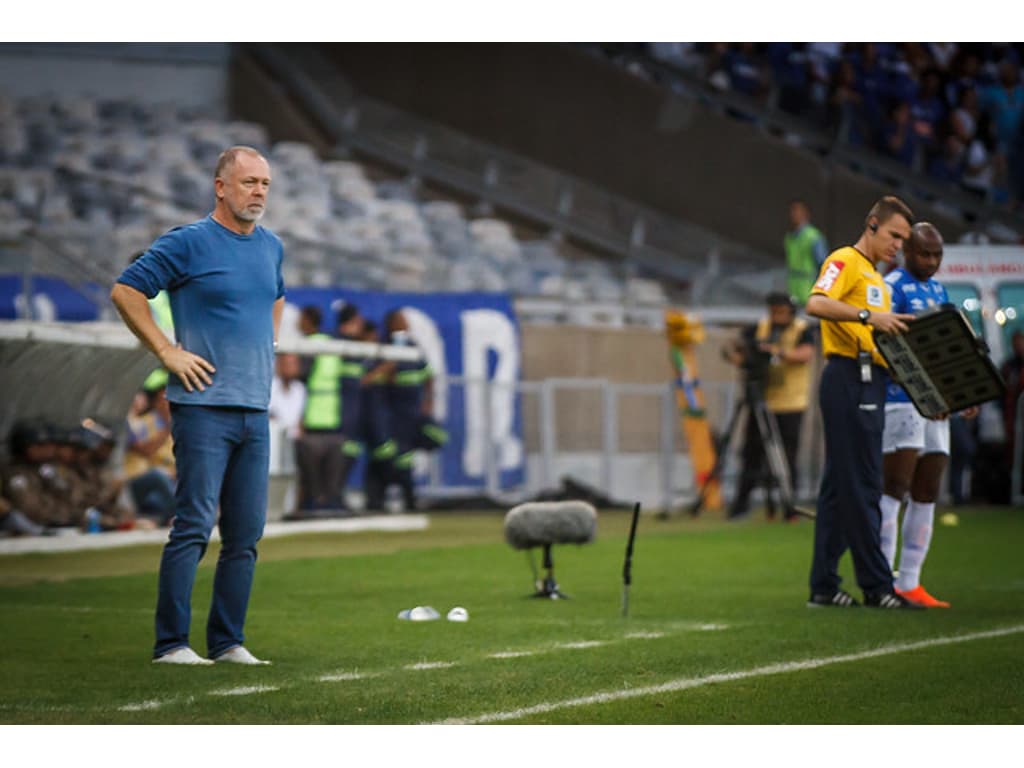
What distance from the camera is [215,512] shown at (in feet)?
21.7

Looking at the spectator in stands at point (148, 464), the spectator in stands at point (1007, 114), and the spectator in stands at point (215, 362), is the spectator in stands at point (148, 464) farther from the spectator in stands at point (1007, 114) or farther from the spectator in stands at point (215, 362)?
the spectator in stands at point (215, 362)

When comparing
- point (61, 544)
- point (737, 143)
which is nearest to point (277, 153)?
point (737, 143)

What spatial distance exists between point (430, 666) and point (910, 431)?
2.87 metres

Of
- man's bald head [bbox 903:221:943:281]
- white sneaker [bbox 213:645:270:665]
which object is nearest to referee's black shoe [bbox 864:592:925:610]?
man's bald head [bbox 903:221:943:281]

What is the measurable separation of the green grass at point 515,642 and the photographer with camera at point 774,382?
9.95 ft

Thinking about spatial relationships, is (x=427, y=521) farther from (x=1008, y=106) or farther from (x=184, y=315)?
(x=184, y=315)

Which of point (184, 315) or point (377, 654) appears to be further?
point (377, 654)

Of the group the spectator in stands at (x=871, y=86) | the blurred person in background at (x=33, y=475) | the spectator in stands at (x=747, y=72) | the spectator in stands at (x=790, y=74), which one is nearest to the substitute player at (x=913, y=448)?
the blurred person in background at (x=33, y=475)

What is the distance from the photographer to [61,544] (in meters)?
12.3

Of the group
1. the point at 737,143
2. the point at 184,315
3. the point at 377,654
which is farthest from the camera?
the point at 737,143

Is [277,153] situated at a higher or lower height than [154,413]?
higher

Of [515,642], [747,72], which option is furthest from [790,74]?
[515,642]

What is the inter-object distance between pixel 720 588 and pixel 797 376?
6.07 metres
